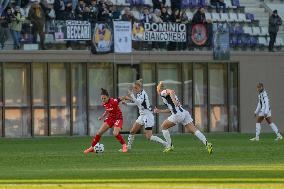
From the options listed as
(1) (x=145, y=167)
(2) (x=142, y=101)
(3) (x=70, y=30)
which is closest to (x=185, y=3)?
(3) (x=70, y=30)

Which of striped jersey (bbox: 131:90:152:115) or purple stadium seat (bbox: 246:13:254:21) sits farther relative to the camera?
purple stadium seat (bbox: 246:13:254:21)

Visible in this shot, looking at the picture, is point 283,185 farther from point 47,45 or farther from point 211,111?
point 211,111

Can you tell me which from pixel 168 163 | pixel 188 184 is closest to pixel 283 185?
pixel 188 184

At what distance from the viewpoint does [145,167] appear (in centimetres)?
2497

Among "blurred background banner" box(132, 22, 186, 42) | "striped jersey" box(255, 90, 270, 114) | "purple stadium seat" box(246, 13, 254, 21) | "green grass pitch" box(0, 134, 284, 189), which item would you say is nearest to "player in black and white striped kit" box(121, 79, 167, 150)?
"green grass pitch" box(0, 134, 284, 189)

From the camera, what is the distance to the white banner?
49062 mm

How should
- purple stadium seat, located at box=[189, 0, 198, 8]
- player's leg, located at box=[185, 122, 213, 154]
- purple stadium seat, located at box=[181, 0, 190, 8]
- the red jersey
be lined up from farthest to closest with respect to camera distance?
purple stadium seat, located at box=[189, 0, 198, 8] → purple stadium seat, located at box=[181, 0, 190, 8] → the red jersey → player's leg, located at box=[185, 122, 213, 154]

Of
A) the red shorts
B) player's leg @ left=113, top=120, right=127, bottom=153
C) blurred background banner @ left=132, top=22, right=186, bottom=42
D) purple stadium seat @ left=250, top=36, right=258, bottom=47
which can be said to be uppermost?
blurred background banner @ left=132, top=22, right=186, bottom=42

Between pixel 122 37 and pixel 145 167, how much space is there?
81.0 feet

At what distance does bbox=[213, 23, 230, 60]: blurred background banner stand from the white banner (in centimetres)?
404

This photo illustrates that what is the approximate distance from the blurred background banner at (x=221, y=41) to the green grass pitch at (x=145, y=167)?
14.0 meters

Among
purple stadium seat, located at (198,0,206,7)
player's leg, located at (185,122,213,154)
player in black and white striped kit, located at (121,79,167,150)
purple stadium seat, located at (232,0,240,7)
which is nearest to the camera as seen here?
player's leg, located at (185,122,213,154)

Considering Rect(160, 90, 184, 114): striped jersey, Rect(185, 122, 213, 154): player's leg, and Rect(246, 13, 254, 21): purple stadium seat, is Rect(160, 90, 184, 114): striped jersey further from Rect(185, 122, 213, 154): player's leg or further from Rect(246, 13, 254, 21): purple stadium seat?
Rect(246, 13, 254, 21): purple stadium seat

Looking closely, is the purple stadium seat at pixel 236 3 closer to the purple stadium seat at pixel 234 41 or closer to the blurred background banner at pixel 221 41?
the purple stadium seat at pixel 234 41
